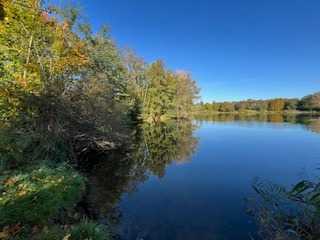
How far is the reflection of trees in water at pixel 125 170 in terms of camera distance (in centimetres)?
651

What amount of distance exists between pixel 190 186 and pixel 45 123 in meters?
5.73

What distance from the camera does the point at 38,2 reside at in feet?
26.5

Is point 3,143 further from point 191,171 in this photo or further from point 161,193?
point 191,171

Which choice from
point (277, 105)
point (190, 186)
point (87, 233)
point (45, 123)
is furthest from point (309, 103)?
point (87, 233)

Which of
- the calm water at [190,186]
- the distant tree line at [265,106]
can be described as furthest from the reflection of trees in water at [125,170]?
the distant tree line at [265,106]

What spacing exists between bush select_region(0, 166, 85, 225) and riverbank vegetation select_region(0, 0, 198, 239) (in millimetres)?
14

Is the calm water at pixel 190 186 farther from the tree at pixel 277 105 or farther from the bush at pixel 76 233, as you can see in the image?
the tree at pixel 277 105

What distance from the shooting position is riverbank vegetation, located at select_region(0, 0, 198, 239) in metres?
3.99

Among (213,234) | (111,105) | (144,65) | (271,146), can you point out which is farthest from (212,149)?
(144,65)

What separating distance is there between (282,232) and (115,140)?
948cm

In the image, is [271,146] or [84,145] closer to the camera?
[84,145]

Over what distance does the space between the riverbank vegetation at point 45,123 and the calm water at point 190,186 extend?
1.22m

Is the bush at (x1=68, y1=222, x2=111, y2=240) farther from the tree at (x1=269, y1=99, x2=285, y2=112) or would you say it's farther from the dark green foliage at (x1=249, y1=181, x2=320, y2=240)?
the tree at (x1=269, y1=99, x2=285, y2=112)

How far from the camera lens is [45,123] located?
26.0 feet
